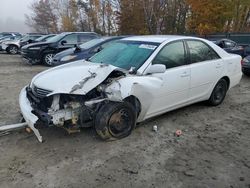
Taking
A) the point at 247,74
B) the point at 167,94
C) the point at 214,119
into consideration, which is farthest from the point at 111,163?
the point at 247,74

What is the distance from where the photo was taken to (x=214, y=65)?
5402 mm

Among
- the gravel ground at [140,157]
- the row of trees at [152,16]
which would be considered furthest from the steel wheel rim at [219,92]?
the row of trees at [152,16]

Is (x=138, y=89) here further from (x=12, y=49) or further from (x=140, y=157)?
(x=12, y=49)

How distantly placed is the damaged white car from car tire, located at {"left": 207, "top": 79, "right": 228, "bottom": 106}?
1.66 feet

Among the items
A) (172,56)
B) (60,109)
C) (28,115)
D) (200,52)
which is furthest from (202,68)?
(28,115)

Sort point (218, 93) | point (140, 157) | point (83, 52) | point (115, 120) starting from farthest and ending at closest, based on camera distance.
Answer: point (83, 52)
point (218, 93)
point (115, 120)
point (140, 157)

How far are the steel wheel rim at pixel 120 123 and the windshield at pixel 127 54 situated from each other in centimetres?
76

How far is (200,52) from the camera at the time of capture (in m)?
5.26

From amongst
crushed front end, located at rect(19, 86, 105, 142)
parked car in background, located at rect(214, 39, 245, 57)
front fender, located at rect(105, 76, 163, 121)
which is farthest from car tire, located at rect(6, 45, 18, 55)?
front fender, located at rect(105, 76, 163, 121)

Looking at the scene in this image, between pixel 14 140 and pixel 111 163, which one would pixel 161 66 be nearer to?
pixel 111 163

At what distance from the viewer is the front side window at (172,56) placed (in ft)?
14.9

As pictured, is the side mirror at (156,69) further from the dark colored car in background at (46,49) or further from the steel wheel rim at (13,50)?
the steel wheel rim at (13,50)

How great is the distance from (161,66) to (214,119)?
171cm

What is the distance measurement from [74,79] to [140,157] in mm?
1435
